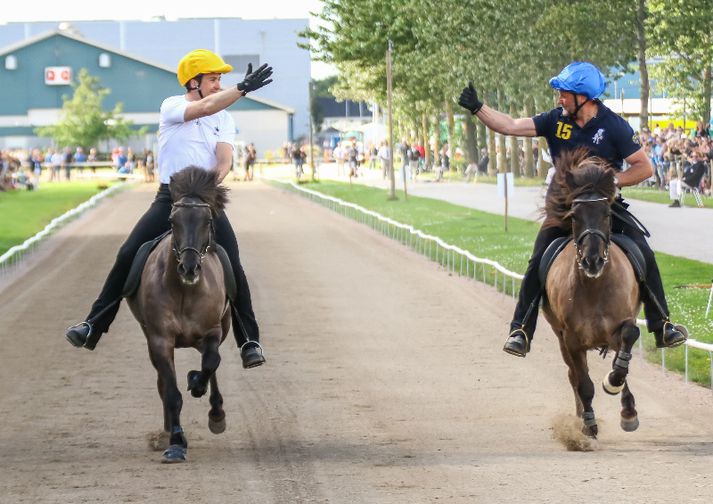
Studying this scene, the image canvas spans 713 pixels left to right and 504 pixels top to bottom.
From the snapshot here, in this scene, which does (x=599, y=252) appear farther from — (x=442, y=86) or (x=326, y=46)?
(x=326, y=46)

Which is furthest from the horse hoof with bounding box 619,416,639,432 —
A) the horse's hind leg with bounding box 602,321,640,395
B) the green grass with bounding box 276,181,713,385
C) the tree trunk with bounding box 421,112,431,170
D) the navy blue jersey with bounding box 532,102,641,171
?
the tree trunk with bounding box 421,112,431,170

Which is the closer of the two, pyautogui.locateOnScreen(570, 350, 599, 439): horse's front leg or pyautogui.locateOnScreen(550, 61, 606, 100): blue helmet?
pyautogui.locateOnScreen(570, 350, 599, 439): horse's front leg

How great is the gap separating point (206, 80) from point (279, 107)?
346 feet

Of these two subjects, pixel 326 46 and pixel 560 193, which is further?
pixel 326 46

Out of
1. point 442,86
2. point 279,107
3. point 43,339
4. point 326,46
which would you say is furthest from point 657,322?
point 279,107

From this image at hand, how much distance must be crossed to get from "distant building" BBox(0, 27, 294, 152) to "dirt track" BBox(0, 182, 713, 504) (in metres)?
92.1

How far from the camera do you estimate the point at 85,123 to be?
322 feet

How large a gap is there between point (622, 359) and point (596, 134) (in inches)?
65.3

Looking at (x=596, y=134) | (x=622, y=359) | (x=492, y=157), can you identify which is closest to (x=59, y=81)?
(x=492, y=157)

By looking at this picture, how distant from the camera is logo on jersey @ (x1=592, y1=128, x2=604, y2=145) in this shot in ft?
37.2

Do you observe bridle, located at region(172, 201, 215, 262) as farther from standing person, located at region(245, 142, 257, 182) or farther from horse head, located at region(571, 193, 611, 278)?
standing person, located at region(245, 142, 257, 182)

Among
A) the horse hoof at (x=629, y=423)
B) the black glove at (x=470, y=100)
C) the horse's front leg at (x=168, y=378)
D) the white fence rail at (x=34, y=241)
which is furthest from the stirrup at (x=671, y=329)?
the white fence rail at (x=34, y=241)

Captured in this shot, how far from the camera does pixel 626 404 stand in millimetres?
11055

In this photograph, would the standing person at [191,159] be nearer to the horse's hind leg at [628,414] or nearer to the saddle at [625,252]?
the saddle at [625,252]
